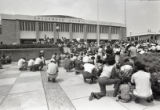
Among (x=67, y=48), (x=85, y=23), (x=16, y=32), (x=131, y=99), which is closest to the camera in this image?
(x=131, y=99)

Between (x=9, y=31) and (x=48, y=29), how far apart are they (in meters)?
11.4

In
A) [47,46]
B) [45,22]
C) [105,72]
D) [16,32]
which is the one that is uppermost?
[45,22]

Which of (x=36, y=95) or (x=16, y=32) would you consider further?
(x=16, y=32)

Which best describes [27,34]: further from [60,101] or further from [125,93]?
[125,93]

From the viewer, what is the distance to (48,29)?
4431 centimetres

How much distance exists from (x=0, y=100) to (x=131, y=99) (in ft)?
15.7

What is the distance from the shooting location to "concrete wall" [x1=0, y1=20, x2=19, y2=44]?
39.8 m

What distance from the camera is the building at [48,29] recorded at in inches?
1580

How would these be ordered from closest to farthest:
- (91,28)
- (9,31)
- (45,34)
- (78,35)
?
(9,31)
(45,34)
(78,35)
(91,28)

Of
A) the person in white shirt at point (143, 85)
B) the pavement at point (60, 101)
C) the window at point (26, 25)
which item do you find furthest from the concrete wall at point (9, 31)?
the person in white shirt at point (143, 85)

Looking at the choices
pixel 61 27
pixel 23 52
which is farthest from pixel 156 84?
pixel 61 27

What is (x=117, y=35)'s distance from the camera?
179 ft

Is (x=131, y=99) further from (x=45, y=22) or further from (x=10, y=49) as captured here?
(x=45, y=22)

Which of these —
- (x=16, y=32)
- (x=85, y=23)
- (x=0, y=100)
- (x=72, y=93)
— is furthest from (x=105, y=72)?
(x=85, y=23)
